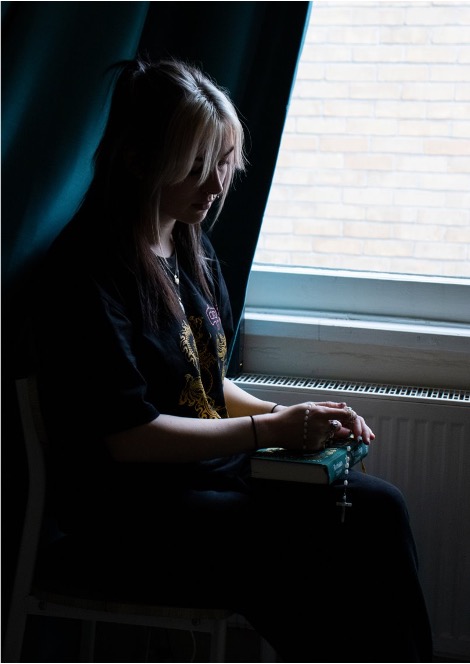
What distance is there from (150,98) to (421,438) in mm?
916

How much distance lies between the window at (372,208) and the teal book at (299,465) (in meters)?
0.55

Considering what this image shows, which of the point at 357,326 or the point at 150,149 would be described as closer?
the point at 150,149

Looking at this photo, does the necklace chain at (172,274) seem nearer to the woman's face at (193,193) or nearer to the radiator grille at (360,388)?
the woman's face at (193,193)

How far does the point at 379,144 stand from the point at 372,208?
0.15 m

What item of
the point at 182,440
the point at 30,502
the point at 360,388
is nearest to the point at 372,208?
the point at 360,388

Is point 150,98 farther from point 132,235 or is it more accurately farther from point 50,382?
point 50,382

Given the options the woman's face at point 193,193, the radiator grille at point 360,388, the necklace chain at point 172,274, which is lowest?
the radiator grille at point 360,388

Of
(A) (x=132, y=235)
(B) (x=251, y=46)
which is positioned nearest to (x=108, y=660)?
(A) (x=132, y=235)

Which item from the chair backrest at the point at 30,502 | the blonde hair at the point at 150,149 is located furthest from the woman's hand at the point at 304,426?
the chair backrest at the point at 30,502

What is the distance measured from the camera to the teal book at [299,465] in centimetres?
129

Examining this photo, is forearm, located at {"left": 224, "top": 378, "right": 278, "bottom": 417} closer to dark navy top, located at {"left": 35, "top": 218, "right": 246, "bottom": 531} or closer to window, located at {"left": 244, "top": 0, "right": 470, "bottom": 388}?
dark navy top, located at {"left": 35, "top": 218, "right": 246, "bottom": 531}

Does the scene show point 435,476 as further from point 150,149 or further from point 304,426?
point 150,149

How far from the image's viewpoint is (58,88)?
1416 millimetres

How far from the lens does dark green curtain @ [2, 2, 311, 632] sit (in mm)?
1365
